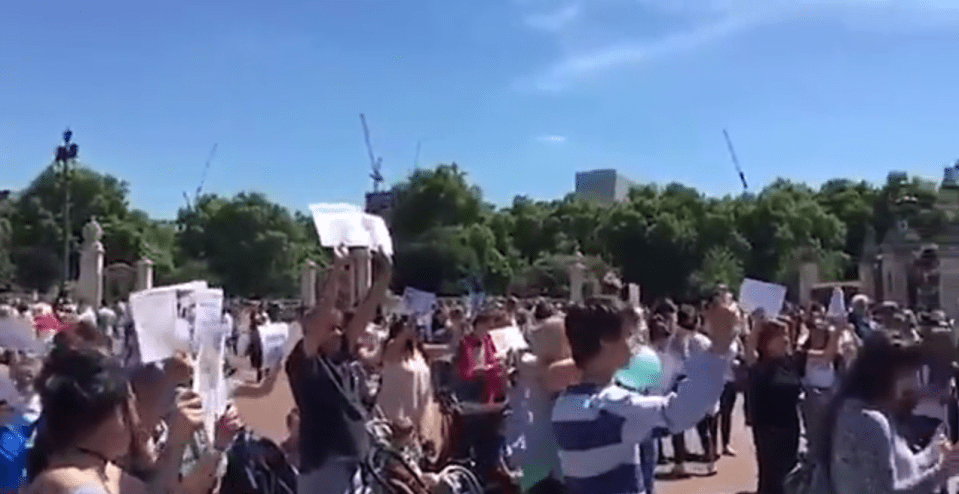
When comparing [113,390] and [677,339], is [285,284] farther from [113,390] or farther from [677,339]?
[113,390]

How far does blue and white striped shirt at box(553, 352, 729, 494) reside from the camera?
4.29 m

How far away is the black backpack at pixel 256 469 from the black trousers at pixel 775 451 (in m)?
5.56

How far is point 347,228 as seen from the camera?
707 cm

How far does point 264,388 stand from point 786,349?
4675mm

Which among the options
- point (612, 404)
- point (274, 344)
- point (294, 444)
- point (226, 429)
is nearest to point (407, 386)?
point (274, 344)

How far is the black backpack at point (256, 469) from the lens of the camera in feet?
21.7

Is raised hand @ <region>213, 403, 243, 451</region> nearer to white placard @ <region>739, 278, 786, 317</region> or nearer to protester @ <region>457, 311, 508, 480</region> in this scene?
protester @ <region>457, 311, 508, 480</region>

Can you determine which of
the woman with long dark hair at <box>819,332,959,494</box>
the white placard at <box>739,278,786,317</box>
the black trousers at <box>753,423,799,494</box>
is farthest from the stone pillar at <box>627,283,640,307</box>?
the black trousers at <box>753,423,799,494</box>

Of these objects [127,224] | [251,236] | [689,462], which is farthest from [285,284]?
[689,462]

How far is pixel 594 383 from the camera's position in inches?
181

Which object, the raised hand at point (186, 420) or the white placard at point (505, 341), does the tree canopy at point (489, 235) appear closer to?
the white placard at point (505, 341)

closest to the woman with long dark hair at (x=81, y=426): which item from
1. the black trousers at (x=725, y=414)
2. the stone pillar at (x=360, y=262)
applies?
the stone pillar at (x=360, y=262)

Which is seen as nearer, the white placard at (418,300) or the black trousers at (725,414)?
the black trousers at (725,414)

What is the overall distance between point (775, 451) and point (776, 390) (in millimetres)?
540
